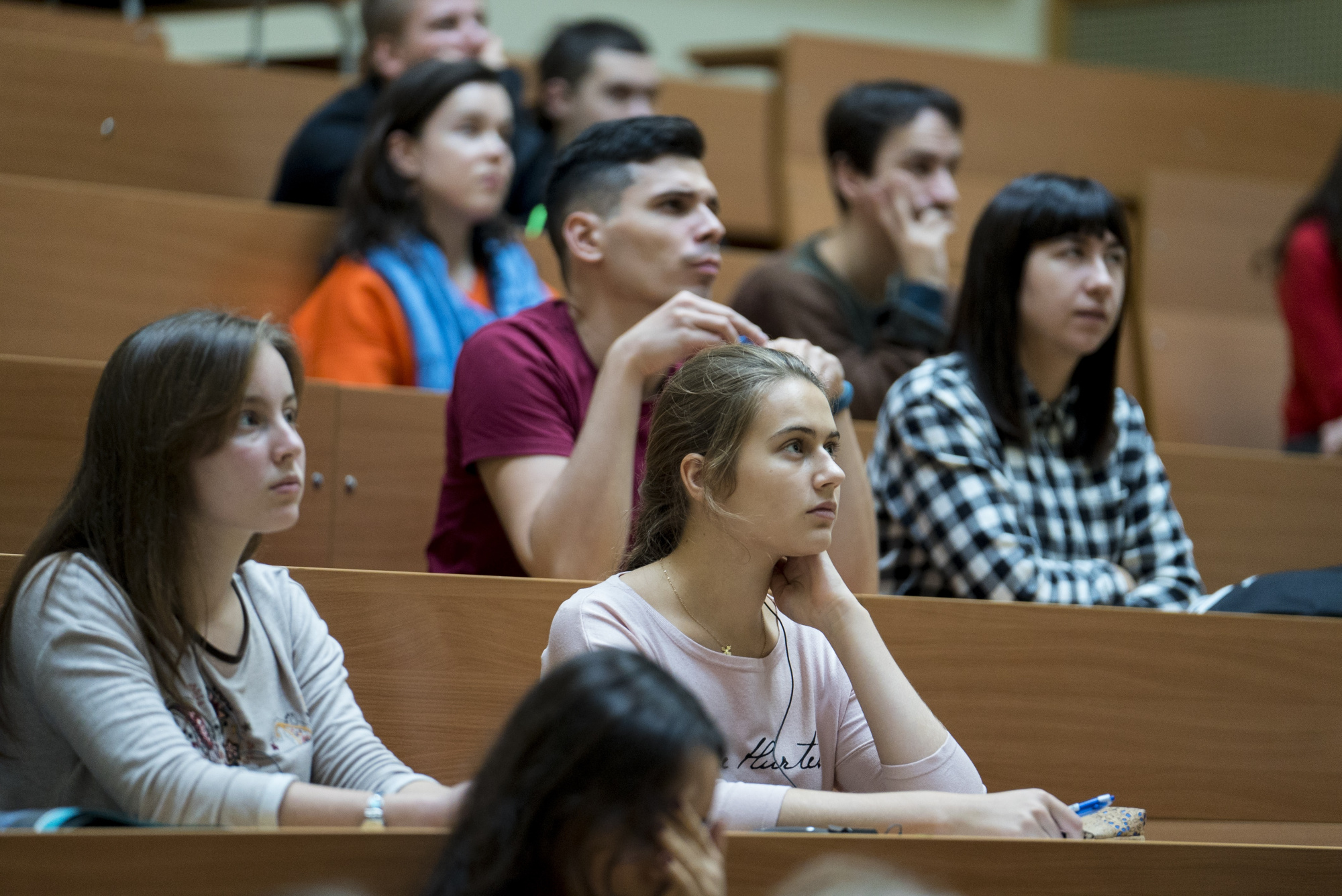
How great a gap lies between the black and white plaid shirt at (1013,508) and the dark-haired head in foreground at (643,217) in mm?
293

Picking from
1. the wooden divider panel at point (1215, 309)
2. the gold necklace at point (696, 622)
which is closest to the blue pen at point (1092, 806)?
the gold necklace at point (696, 622)

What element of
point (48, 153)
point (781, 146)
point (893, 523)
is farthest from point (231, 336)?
point (781, 146)

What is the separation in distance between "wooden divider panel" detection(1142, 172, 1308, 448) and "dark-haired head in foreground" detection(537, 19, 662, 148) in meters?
1.01

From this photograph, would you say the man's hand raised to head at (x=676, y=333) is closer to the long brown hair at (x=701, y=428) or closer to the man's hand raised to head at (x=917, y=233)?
the long brown hair at (x=701, y=428)

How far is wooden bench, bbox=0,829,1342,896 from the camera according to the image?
0.75 meters

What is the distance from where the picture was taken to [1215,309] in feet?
8.66

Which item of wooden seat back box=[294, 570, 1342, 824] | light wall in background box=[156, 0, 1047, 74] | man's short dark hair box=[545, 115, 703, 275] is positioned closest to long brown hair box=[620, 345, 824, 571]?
wooden seat back box=[294, 570, 1342, 824]

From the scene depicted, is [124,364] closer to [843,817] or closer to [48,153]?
[843,817]

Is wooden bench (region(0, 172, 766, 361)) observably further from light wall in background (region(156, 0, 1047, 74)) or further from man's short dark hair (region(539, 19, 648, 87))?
light wall in background (region(156, 0, 1047, 74))

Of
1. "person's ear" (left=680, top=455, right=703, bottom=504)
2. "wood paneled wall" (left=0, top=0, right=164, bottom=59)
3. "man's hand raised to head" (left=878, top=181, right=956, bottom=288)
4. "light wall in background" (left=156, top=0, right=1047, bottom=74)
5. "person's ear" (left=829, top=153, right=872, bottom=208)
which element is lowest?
"person's ear" (left=680, top=455, right=703, bottom=504)

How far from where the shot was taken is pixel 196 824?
90cm

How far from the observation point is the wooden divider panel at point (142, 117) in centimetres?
213

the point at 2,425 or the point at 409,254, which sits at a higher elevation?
the point at 409,254

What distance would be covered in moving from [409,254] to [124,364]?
91 cm
